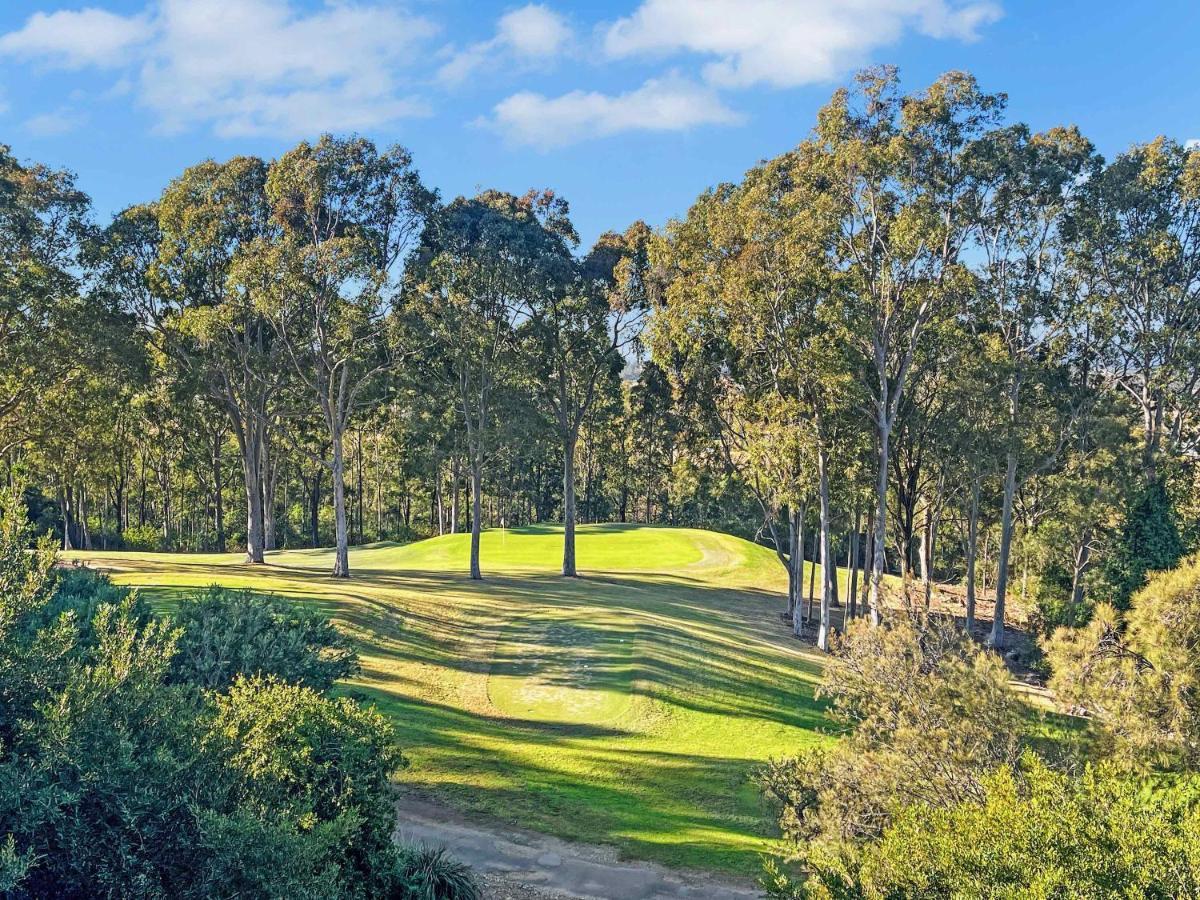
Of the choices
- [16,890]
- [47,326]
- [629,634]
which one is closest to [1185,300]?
[629,634]

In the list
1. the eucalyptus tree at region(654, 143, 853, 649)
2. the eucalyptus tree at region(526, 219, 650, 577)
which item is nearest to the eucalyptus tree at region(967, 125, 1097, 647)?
the eucalyptus tree at region(654, 143, 853, 649)

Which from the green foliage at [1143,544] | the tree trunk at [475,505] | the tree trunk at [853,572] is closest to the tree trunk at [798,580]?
the tree trunk at [853,572]

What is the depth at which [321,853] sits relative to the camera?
29.2ft

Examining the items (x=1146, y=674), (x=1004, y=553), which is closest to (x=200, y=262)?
(x=1146, y=674)

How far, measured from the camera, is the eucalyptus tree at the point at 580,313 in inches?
1481

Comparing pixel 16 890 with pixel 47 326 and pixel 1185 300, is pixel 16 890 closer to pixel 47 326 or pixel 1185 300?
pixel 47 326

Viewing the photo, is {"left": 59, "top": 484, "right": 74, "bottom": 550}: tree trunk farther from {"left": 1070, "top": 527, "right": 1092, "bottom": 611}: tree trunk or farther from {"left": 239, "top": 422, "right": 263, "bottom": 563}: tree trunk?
{"left": 1070, "top": 527, "right": 1092, "bottom": 611}: tree trunk

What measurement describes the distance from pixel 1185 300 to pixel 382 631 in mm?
35038

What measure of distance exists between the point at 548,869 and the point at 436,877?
7.99ft

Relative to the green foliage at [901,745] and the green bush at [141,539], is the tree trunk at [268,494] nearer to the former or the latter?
the green bush at [141,539]

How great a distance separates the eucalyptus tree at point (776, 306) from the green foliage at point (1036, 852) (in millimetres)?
20831

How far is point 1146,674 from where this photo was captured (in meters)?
12.8

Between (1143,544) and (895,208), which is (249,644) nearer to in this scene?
(895,208)

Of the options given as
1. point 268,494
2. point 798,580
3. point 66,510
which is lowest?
point 798,580
